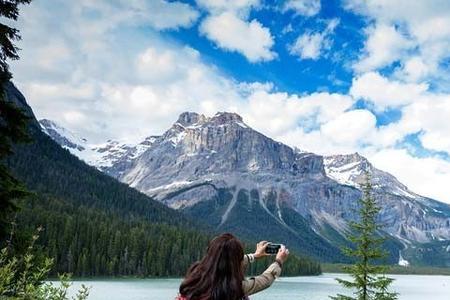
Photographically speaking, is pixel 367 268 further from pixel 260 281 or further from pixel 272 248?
pixel 260 281

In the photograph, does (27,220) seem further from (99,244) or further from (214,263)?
(214,263)

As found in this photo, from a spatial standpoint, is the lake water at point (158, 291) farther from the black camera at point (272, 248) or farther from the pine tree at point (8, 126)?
the black camera at point (272, 248)

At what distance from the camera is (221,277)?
5711 millimetres

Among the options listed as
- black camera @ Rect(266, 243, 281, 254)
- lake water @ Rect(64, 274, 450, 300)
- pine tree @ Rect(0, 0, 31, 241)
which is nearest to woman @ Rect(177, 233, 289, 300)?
black camera @ Rect(266, 243, 281, 254)

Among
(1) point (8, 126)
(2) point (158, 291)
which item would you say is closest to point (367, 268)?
(1) point (8, 126)

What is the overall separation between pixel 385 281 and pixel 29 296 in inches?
824

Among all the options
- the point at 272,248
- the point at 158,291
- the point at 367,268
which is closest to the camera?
the point at 272,248

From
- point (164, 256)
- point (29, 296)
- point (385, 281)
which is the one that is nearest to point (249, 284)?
point (29, 296)

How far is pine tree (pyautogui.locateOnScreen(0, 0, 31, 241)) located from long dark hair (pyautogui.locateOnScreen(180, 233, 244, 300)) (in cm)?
827

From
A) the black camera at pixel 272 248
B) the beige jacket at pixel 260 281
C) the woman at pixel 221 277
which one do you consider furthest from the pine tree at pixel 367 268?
the woman at pixel 221 277

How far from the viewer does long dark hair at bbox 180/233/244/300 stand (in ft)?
18.5

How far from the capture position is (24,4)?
556 inches

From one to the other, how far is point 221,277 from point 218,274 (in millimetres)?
42

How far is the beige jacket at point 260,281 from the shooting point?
19.2 ft
